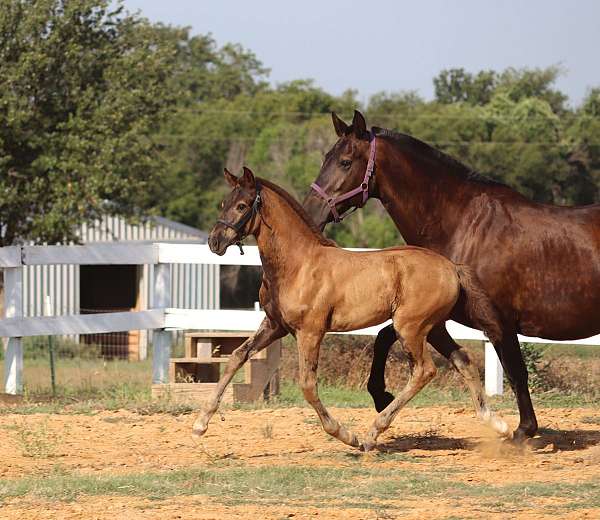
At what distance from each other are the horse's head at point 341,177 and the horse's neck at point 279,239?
0.45 m

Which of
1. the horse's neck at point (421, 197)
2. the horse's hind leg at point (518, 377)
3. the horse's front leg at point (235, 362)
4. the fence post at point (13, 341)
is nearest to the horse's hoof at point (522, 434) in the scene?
the horse's hind leg at point (518, 377)

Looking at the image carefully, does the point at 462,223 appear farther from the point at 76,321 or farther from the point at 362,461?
the point at 76,321

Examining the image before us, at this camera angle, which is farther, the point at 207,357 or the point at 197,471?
the point at 207,357

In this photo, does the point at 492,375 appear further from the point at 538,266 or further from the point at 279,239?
the point at 279,239

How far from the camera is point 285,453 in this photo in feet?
27.3

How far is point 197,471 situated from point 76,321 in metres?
5.07

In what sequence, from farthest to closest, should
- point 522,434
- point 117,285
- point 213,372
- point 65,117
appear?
1. point 117,285
2. point 65,117
3. point 213,372
4. point 522,434

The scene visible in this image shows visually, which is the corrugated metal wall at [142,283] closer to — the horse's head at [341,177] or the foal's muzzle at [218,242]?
the horse's head at [341,177]

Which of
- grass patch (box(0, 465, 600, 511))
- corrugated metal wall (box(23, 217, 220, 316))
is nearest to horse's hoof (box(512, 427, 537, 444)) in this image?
grass patch (box(0, 465, 600, 511))

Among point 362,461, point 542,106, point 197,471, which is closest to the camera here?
point 197,471

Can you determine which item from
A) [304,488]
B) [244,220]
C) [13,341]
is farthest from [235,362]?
[13,341]

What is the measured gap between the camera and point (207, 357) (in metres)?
11.6

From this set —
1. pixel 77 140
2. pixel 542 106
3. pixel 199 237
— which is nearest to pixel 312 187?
pixel 77 140

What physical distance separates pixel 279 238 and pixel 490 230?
5.07 feet
